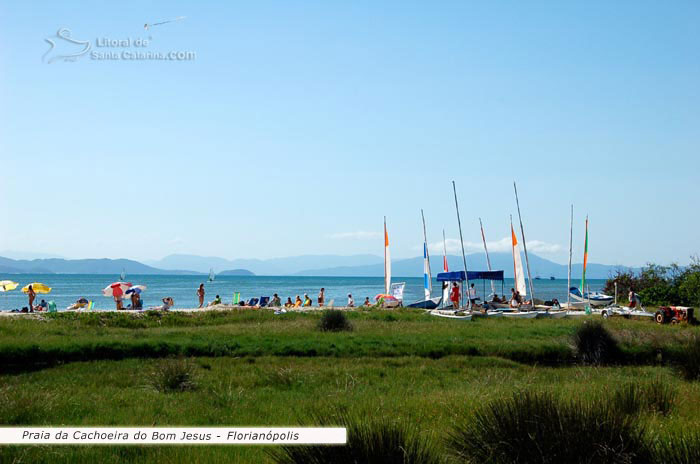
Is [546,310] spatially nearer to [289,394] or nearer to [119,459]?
[289,394]

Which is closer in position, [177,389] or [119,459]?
[119,459]

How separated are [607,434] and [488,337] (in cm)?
1832

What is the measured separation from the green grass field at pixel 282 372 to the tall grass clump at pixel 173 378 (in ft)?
0.43

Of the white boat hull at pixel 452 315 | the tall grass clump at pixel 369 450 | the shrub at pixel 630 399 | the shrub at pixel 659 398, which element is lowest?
the white boat hull at pixel 452 315

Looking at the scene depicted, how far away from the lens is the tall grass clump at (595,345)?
20562mm

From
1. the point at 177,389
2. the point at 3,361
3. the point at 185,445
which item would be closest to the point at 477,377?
the point at 177,389

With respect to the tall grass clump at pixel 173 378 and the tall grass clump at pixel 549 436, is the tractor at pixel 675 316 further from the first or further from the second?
the tall grass clump at pixel 549 436

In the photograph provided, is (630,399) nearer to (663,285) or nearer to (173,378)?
(173,378)

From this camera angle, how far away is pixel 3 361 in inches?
719

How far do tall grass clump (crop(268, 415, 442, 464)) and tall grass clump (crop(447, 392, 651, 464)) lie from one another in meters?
0.75

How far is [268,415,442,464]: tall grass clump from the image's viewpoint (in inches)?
231

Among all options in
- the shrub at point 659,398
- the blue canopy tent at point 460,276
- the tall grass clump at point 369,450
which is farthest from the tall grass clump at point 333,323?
the tall grass clump at point 369,450

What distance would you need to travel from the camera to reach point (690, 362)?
15.9m
